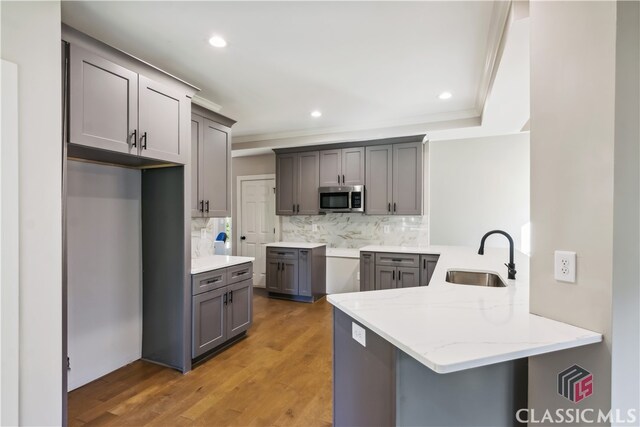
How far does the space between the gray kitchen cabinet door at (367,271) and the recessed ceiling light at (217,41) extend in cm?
314

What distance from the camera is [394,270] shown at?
425cm

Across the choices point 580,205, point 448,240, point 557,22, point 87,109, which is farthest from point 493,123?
point 87,109

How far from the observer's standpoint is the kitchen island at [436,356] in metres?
1.02

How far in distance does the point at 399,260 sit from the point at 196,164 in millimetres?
2835

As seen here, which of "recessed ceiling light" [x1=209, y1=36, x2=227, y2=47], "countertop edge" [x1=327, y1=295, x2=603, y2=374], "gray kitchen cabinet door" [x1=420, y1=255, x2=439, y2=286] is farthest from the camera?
"gray kitchen cabinet door" [x1=420, y1=255, x2=439, y2=286]

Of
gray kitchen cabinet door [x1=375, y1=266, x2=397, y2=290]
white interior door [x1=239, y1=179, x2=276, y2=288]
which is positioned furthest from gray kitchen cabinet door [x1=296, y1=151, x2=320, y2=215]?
gray kitchen cabinet door [x1=375, y1=266, x2=397, y2=290]

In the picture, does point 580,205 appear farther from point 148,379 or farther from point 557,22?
point 148,379

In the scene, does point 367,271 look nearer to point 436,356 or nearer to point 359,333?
point 359,333

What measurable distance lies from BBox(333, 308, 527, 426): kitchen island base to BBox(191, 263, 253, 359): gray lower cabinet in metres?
1.82

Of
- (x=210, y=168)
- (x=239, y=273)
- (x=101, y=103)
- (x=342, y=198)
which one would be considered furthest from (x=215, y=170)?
(x=342, y=198)

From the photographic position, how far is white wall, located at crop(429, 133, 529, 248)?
4.78m

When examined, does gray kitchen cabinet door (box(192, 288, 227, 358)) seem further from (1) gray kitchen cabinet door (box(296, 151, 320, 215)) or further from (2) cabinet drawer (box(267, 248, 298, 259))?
(1) gray kitchen cabinet door (box(296, 151, 320, 215))

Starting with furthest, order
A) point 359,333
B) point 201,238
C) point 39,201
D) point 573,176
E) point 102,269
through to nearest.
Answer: point 201,238
point 102,269
point 39,201
point 359,333
point 573,176

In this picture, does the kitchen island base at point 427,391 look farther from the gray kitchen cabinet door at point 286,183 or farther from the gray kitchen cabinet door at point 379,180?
the gray kitchen cabinet door at point 286,183
